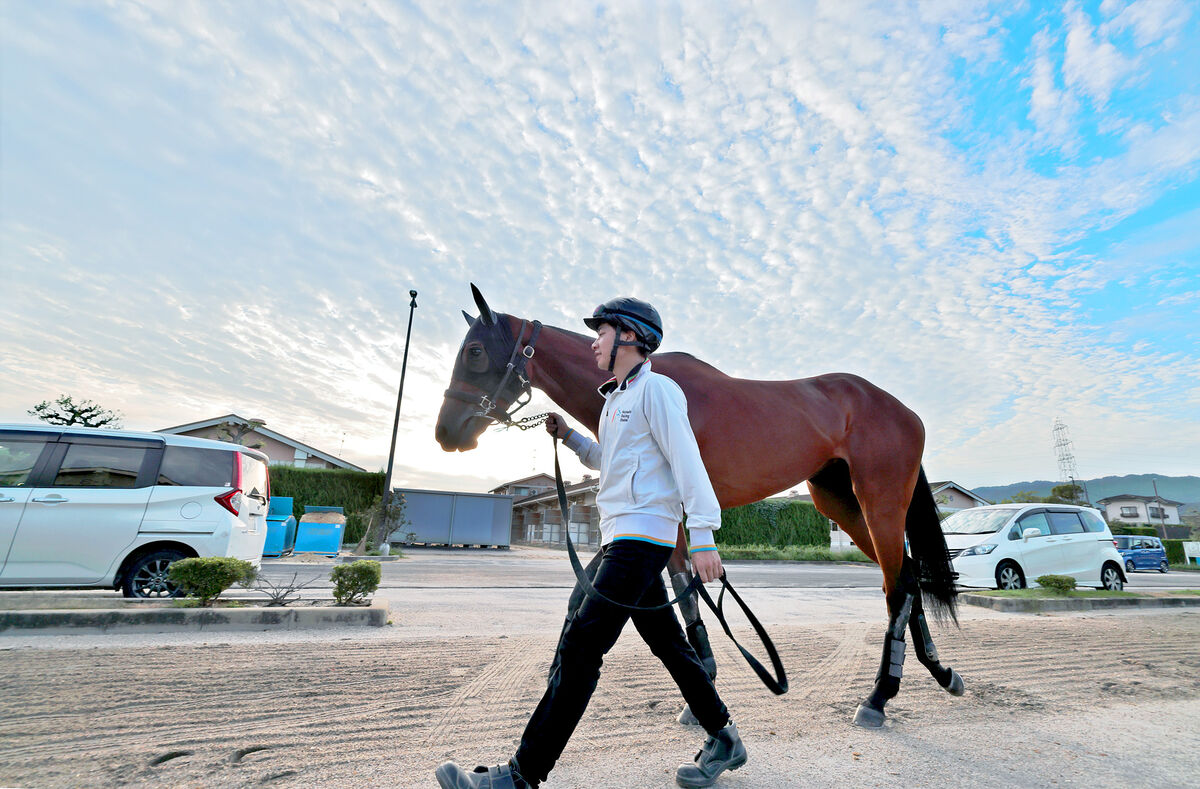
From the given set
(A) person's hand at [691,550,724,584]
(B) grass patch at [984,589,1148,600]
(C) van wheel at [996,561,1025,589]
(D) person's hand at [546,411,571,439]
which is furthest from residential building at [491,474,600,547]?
(A) person's hand at [691,550,724,584]

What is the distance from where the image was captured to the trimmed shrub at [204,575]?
5.28 m

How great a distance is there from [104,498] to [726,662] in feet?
21.2

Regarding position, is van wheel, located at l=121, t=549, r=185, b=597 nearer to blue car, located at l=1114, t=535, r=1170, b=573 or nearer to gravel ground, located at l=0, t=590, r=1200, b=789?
gravel ground, located at l=0, t=590, r=1200, b=789

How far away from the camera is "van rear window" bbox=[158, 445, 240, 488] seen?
6387 millimetres

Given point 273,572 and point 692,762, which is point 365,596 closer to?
point 692,762

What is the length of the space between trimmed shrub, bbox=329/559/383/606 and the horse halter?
341 cm

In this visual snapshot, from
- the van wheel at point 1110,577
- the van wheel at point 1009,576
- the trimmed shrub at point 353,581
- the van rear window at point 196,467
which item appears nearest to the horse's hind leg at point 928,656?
the trimmed shrub at point 353,581

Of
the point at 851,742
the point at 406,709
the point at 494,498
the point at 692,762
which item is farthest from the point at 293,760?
the point at 494,498

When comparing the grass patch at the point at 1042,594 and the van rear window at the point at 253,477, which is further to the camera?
the grass patch at the point at 1042,594

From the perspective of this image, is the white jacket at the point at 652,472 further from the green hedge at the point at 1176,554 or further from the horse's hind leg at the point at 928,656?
the green hedge at the point at 1176,554

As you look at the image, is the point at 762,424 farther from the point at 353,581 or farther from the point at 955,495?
the point at 955,495

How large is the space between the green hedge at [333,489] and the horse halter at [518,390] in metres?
20.6

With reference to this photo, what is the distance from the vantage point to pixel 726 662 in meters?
4.42

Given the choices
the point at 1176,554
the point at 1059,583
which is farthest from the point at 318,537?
the point at 1176,554
